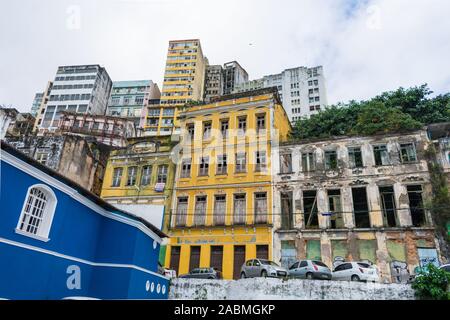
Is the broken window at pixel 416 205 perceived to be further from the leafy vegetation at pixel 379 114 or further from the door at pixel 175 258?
the door at pixel 175 258

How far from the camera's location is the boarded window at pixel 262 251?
24250mm

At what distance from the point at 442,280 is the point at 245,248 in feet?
43.0

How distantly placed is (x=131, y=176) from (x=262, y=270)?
687 inches

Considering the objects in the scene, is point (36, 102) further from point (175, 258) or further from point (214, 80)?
point (175, 258)

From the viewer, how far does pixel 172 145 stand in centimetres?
3167

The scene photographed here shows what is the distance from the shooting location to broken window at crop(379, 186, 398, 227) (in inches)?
904

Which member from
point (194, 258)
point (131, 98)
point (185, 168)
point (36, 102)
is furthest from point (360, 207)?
point (36, 102)

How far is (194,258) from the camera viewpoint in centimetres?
2605

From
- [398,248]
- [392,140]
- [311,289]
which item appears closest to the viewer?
[311,289]
